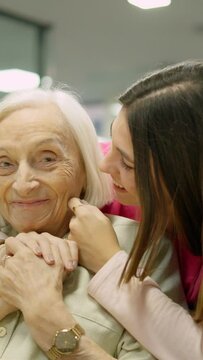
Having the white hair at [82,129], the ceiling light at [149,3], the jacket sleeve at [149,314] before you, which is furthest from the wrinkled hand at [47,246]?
the ceiling light at [149,3]

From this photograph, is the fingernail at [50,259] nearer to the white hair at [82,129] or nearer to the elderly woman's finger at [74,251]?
the elderly woman's finger at [74,251]

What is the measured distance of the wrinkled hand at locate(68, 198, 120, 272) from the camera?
54.7 inches

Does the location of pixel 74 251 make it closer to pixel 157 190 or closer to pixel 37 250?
pixel 37 250

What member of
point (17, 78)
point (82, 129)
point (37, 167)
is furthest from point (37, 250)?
point (17, 78)

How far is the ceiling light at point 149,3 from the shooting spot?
386 centimetres

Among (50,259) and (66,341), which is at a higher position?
(50,259)

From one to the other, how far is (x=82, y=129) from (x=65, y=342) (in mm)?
595

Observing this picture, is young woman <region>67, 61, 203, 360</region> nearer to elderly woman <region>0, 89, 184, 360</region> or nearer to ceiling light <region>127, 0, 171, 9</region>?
elderly woman <region>0, 89, 184, 360</region>

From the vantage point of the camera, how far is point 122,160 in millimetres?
1349

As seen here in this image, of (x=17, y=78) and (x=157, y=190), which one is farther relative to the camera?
(x=17, y=78)

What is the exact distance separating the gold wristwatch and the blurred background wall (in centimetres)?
243

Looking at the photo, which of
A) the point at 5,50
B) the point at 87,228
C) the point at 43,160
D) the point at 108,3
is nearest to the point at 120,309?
the point at 87,228

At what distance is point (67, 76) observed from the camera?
17.1 feet

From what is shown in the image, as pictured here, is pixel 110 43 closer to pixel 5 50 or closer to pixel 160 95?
pixel 5 50
